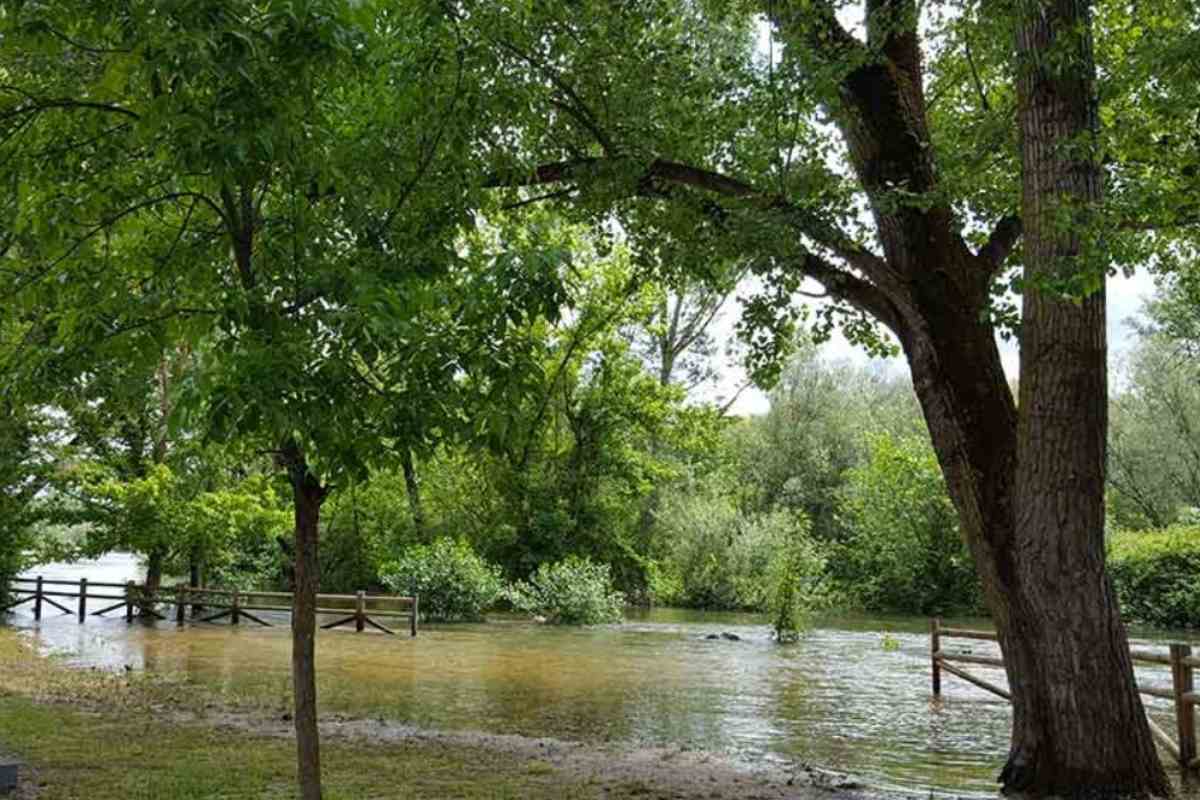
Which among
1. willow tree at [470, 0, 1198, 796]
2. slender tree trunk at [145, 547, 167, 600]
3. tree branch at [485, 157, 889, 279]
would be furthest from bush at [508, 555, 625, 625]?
tree branch at [485, 157, 889, 279]

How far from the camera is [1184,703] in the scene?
9.61m

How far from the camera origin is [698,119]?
30.4 ft

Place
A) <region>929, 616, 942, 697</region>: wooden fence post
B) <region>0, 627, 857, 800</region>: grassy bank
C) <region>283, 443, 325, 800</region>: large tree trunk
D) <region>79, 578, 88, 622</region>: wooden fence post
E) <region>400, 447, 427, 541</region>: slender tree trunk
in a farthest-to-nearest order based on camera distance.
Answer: <region>400, 447, 427, 541</region>: slender tree trunk
<region>79, 578, 88, 622</region>: wooden fence post
<region>929, 616, 942, 697</region>: wooden fence post
<region>0, 627, 857, 800</region>: grassy bank
<region>283, 443, 325, 800</region>: large tree trunk

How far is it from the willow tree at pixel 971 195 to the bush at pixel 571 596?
66.3 ft

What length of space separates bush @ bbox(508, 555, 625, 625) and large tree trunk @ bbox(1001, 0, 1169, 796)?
21.8 m

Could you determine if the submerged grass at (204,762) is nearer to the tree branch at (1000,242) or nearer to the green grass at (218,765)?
the green grass at (218,765)

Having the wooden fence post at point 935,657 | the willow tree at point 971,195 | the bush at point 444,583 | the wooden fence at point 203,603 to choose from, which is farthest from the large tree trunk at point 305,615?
the bush at point 444,583

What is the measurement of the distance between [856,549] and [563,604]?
1377cm

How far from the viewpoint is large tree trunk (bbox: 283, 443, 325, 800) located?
4.89 metres

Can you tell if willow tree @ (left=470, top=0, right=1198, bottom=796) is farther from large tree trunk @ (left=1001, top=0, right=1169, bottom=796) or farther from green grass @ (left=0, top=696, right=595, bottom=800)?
green grass @ (left=0, top=696, right=595, bottom=800)

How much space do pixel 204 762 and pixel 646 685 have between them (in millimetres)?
9321

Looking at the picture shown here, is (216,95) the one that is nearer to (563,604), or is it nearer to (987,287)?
(987,287)

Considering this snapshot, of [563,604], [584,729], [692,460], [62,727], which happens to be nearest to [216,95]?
[62,727]

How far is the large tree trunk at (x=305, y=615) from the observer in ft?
16.1
